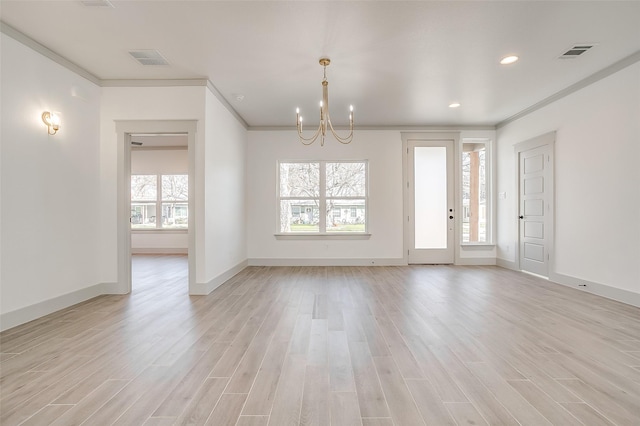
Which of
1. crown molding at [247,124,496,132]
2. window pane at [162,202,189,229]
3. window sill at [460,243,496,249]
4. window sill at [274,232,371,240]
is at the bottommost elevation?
window sill at [460,243,496,249]

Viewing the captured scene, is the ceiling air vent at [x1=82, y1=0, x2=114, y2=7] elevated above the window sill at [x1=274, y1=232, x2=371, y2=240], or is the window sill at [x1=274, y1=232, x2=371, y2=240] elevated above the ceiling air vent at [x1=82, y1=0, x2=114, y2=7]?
the ceiling air vent at [x1=82, y1=0, x2=114, y2=7]

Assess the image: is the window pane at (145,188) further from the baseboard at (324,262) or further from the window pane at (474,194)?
the window pane at (474,194)

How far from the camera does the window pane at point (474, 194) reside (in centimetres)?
657

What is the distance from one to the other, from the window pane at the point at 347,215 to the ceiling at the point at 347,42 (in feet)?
7.60

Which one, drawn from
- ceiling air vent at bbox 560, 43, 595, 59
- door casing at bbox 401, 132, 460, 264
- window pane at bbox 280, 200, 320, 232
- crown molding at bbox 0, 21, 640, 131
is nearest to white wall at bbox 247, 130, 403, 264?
door casing at bbox 401, 132, 460, 264

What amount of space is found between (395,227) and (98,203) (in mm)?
5112

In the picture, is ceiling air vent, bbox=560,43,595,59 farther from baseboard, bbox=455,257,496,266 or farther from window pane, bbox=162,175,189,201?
window pane, bbox=162,175,189,201

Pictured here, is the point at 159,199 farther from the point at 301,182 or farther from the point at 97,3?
the point at 97,3

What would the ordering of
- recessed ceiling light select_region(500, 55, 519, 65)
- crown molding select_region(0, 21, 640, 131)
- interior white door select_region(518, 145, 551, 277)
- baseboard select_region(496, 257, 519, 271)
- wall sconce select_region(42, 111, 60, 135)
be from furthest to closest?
baseboard select_region(496, 257, 519, 271)
interior white door select_region(518, 145, 551, 277)
recessed ceiling light select_region(500, 55, 519, 65)
wall sconce select_region(42, 111, 60, 135)
crown molding select_region(0, 21, 640, 131)

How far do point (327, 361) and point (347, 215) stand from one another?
4387 mm

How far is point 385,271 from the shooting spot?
5.71 metres

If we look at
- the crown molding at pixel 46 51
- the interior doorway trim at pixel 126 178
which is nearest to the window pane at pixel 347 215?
the interior doorway trim at pixel 126 178

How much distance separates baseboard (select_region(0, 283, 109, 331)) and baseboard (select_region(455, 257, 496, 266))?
6.30 meters

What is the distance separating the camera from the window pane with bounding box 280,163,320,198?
6434mm
